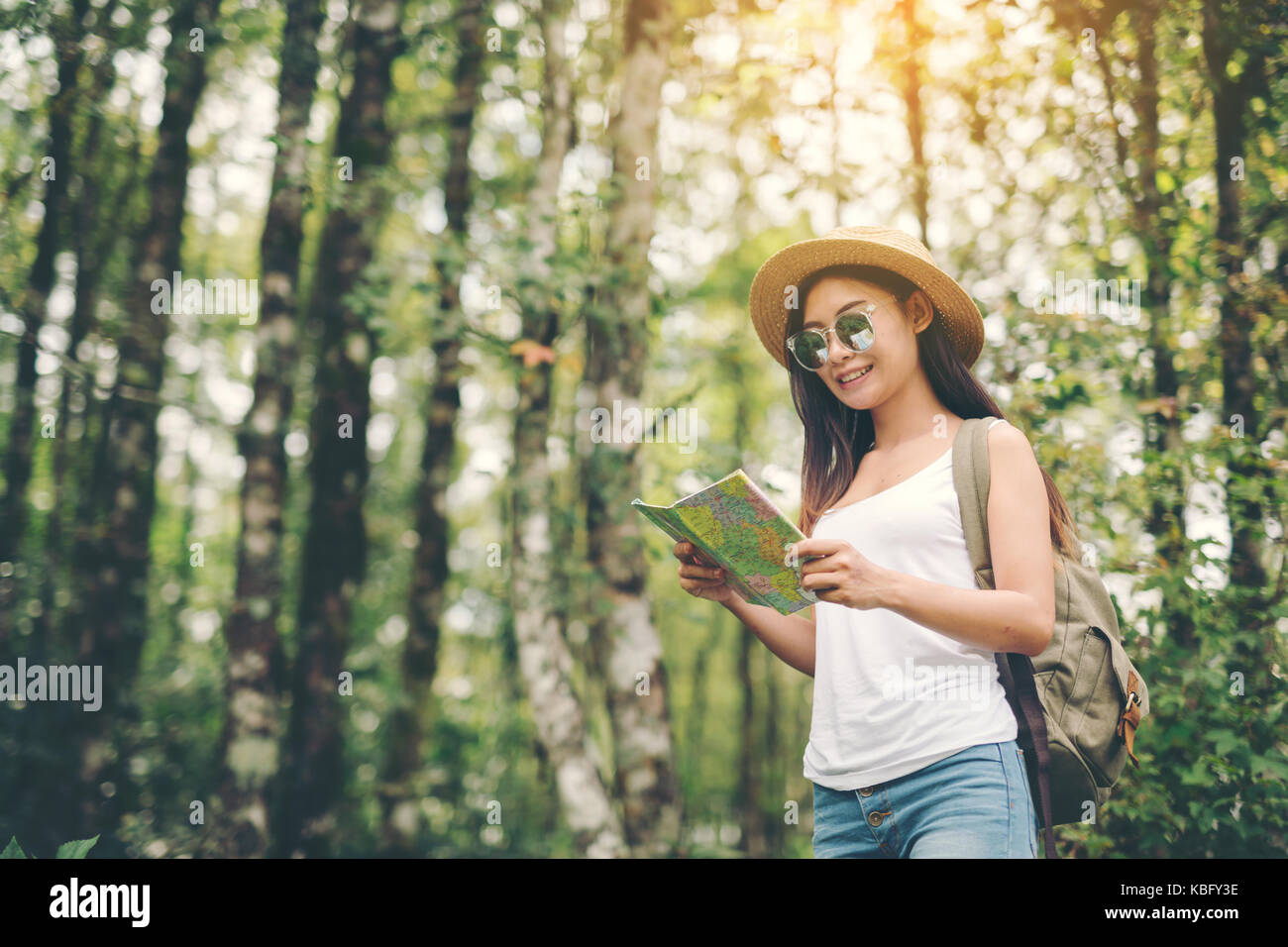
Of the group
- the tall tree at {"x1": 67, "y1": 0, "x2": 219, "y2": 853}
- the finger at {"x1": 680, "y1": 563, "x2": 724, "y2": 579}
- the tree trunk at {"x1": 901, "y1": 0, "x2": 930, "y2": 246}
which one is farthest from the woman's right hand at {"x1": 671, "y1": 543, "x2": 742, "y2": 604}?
the tall tree at {"x1": 67, "y1": 0, "x2": 219, "y2": 853}

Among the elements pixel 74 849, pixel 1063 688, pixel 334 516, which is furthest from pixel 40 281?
pixel 1063 688

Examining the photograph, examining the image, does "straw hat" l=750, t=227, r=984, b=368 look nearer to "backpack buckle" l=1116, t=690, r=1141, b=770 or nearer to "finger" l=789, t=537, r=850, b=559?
"finger" l=789, t=537, r=850, b=559

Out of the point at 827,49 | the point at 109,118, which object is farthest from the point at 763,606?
the point at 109,118

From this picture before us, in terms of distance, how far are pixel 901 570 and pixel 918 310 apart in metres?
0.81

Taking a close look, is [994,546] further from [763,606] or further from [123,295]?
[123,295]

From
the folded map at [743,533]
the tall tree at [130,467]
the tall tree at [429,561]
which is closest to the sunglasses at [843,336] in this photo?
the folded map at [743,533]

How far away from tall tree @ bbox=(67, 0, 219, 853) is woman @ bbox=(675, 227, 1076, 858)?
23.5ft

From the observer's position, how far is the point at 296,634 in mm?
8836

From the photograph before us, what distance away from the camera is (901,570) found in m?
2.29

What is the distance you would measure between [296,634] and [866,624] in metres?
7.75

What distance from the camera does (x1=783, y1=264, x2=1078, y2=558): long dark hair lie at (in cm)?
253

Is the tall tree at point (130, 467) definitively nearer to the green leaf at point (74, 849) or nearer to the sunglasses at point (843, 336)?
the green leaf at point (74, 849)

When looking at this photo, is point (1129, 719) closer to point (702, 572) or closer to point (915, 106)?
point (702, 572)

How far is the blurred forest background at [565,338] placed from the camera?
4.96m
